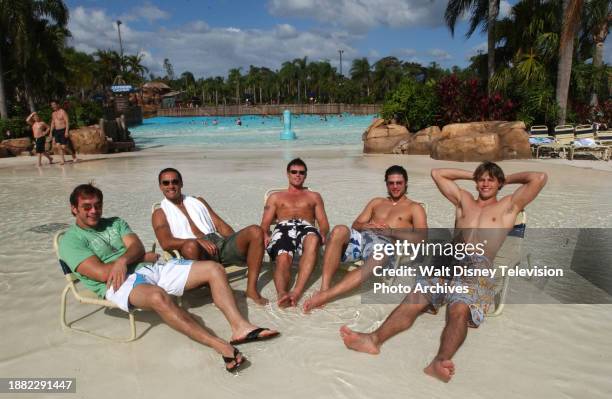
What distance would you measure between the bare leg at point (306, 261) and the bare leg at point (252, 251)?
0.30 m

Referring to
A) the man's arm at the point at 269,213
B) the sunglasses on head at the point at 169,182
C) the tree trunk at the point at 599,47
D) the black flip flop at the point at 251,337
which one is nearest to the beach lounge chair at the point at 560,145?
the tree trunk at the point at 599,47

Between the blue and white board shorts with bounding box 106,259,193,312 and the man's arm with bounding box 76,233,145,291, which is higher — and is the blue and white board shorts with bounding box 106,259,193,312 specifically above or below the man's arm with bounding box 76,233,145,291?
below

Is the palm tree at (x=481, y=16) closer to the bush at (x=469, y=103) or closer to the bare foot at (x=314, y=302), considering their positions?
the bush at (x=469, y=103)

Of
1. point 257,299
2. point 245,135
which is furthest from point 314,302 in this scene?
point 245,135

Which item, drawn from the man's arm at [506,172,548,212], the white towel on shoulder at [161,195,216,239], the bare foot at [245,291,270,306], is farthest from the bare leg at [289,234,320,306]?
the man's arm at [506,172,548,212]

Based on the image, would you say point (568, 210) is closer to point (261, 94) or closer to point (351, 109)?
point (351, 109)

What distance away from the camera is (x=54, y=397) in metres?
2.44

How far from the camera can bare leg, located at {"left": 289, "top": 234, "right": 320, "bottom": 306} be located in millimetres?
3422

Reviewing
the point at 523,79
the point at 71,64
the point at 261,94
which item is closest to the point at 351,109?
the point at 261,94

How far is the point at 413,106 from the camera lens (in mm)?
15344

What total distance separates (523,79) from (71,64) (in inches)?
1392

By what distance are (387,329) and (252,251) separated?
119cm

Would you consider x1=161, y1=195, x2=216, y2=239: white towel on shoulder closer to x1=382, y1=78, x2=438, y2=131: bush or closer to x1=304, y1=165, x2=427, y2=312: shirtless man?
x1=304, y1=165, x2=427, y2=312: shirtless man

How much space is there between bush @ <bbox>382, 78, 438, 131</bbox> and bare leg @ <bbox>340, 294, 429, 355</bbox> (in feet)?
43.3
